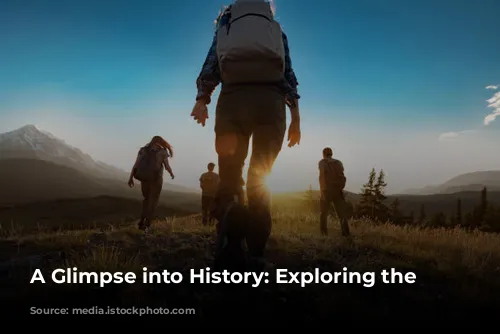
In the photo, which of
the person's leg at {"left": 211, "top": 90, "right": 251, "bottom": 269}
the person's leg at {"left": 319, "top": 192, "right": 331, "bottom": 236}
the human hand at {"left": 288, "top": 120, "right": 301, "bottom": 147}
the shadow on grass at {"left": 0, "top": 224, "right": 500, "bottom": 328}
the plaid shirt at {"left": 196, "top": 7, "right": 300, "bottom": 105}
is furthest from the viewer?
the person's leg at {"left": 319, "top": 192, "right": 331, "bottom": 236}

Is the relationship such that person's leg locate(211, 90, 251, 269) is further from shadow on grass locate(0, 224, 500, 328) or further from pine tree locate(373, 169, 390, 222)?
pine tree locate(373, 169, 390, 222)

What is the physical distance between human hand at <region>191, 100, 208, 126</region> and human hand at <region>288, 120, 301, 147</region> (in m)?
0.90

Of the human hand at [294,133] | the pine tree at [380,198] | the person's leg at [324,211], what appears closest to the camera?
the human hand at [294,133]

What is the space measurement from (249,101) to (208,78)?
1.71 ft

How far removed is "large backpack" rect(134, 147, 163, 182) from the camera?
24.4ft

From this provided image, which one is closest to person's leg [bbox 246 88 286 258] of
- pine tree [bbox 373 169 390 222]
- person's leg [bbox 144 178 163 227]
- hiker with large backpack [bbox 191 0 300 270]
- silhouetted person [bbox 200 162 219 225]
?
hiker with large backpack [bbox 191 0 300 270]

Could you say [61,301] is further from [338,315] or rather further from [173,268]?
[338,315]

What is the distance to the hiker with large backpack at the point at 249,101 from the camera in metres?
3.05

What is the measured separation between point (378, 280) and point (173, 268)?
1.81 m

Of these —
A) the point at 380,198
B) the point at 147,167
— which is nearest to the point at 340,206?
the point at 147,167

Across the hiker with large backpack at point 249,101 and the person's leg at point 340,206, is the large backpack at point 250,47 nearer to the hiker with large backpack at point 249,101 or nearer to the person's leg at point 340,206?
the hiker with large backpack at point 249,101

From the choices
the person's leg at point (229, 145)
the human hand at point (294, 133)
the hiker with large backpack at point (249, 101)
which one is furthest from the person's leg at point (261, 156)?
the human hand at point (294, 133)

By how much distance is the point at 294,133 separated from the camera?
11.8 feet

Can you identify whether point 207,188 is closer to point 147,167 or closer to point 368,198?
point 147,167
